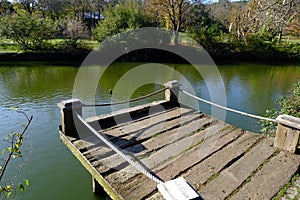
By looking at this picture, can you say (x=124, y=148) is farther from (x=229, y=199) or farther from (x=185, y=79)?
(x=185, y=79)

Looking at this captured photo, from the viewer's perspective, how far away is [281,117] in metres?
3.22

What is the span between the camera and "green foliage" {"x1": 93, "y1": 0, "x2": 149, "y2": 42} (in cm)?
1833

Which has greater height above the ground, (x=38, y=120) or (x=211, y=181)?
(x=211, y=181)

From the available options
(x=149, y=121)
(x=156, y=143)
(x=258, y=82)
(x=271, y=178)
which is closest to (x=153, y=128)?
(x=149, y=121)

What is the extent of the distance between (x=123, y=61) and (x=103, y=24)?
3392mm

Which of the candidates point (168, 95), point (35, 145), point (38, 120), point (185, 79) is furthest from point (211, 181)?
point (185, 79)

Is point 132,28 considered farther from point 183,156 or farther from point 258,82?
point 183,156

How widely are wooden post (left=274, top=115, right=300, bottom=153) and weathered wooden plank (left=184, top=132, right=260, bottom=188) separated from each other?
405 mm

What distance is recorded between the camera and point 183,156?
332 cm

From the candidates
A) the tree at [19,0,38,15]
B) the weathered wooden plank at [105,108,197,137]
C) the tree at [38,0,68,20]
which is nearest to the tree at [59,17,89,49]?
the tree at [38,0,68,20]

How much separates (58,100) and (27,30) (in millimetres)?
10714

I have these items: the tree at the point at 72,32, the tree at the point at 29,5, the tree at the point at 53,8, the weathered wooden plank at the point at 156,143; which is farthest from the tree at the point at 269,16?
the tree at the point at 29,5

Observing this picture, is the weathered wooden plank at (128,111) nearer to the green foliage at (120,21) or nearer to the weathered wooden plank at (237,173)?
the weathered wooden plank at (237,173)

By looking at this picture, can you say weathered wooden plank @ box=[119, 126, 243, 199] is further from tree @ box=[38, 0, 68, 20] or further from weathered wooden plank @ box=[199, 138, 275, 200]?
tree @ box=[38, 0, 68, 20]
